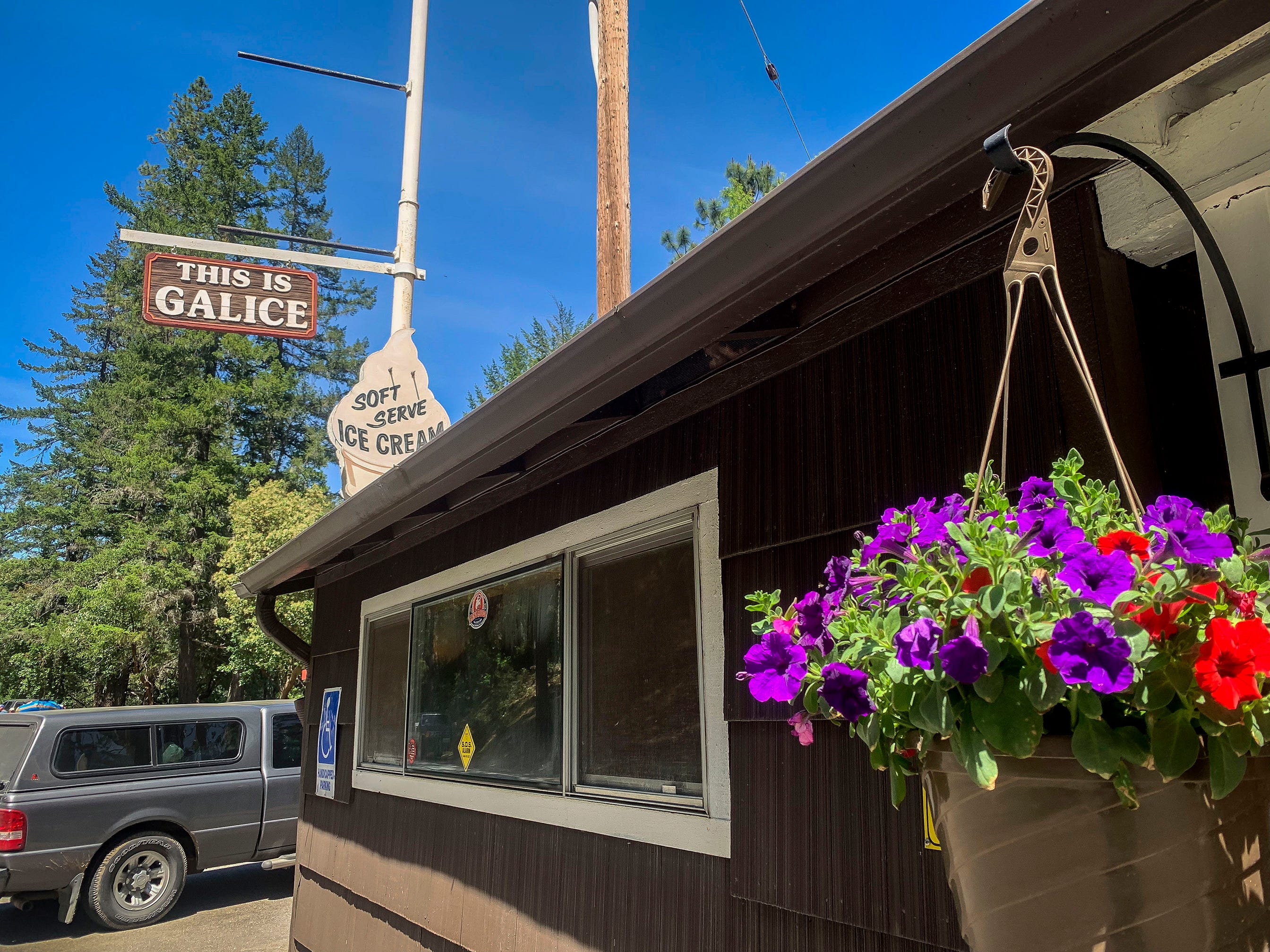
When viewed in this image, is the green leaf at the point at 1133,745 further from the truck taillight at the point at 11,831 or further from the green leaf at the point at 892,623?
the truck taillight at the point at 11,831

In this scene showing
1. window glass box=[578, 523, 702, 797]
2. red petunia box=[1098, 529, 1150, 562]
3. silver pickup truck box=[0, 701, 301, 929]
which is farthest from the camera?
silver pickup truck box=[0, 701, 301, 929]

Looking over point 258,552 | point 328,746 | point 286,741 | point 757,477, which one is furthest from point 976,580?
point 258,552

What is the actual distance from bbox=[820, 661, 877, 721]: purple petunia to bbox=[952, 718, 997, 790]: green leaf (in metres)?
0.11

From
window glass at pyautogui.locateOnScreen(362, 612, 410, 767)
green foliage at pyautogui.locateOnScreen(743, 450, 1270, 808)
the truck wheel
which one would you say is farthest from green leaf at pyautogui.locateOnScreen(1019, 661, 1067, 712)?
the truck wheel

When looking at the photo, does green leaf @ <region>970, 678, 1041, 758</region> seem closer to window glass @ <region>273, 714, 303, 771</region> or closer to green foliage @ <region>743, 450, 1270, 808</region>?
green foliage @ <region>743, 450, 1270, 808</region>

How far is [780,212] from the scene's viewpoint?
1.58m

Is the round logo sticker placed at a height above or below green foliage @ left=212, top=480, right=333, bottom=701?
below

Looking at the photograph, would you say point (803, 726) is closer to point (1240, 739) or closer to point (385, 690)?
point (1240, 739)

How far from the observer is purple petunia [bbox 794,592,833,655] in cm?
111

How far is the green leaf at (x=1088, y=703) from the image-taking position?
32.2 inches

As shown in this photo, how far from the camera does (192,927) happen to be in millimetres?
7344

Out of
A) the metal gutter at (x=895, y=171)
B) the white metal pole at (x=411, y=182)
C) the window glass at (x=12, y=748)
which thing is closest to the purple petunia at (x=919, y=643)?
the metal gutter at (x=895, y=171)

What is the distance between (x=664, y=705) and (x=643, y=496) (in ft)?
2.07

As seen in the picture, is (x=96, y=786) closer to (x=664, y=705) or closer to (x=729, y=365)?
(x=664, y=705)
